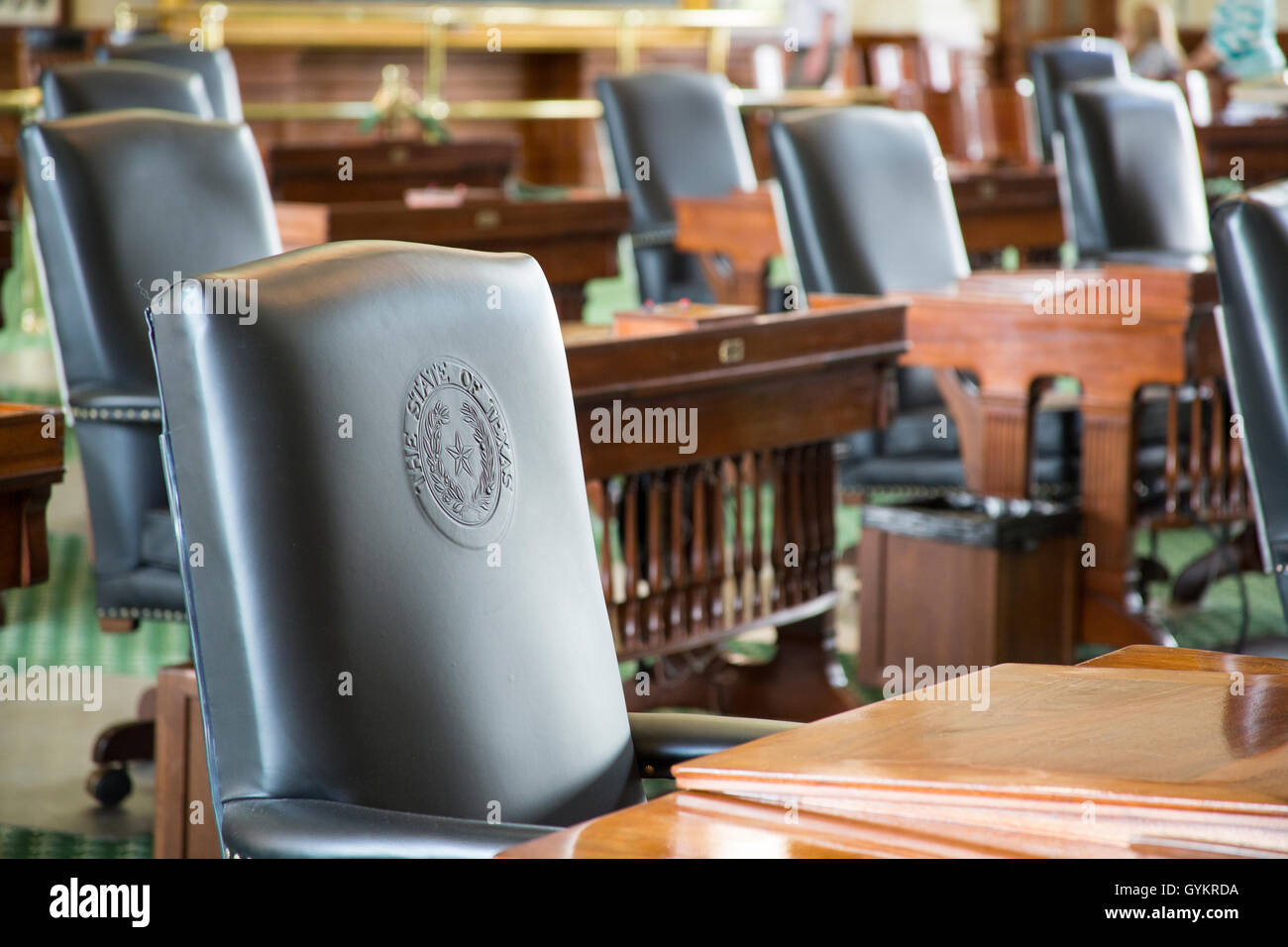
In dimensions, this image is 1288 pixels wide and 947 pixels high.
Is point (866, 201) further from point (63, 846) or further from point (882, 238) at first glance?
point (63, 846)

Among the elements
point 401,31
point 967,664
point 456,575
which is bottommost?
point 967,664

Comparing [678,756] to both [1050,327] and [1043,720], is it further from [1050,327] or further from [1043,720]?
[1050,327]

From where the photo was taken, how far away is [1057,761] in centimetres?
89

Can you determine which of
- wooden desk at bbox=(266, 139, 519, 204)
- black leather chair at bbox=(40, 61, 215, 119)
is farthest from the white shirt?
black leather chair at bbox=(40, 61, 215, 119)

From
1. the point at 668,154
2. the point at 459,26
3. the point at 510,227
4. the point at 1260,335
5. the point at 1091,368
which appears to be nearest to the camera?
the point at 1260,335

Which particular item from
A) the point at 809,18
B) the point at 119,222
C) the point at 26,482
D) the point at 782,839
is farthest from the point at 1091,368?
the point at 809,18

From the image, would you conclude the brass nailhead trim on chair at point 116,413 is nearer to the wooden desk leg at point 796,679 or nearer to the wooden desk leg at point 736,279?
the wooden desk leg at point 796,679

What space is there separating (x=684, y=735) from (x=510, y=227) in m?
3.06

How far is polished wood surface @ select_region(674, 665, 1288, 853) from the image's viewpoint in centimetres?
82

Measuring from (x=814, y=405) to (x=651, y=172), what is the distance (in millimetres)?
2487

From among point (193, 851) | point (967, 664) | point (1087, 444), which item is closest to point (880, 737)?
point (193, 851)

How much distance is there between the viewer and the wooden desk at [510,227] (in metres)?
3.86

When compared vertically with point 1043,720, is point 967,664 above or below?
below

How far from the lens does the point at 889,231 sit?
365 cm
